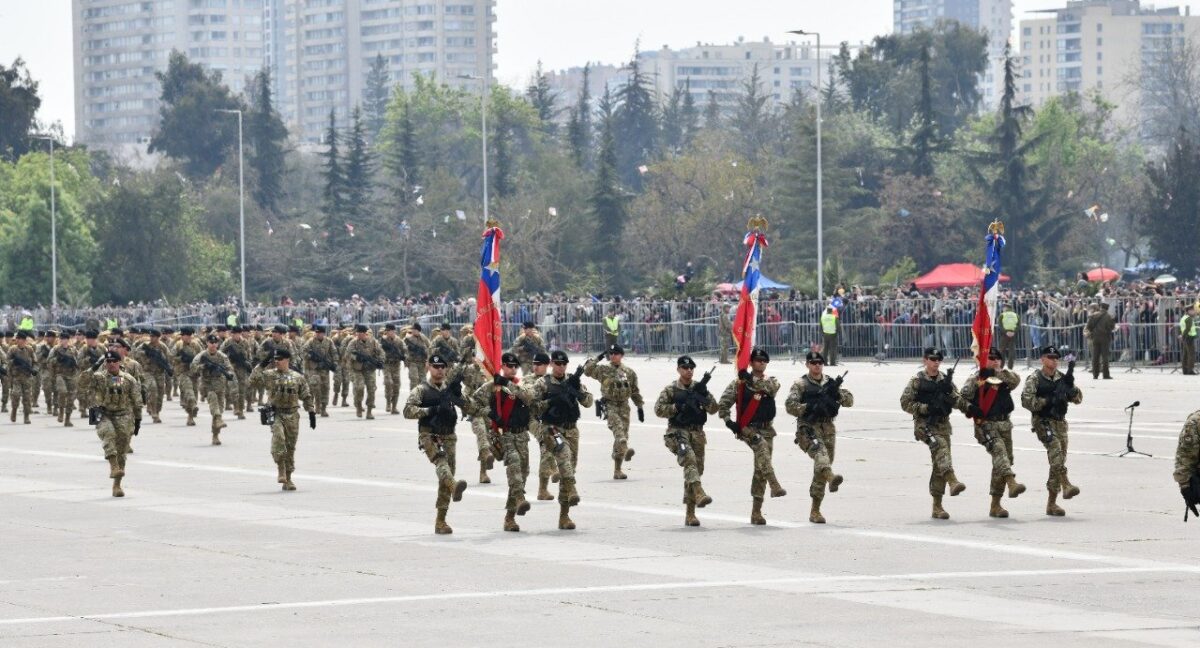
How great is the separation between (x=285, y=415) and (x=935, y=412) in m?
8.02

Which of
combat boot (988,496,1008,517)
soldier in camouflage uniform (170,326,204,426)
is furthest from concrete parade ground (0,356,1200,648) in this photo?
soldier in camouflage uniform (170,326,204,426)

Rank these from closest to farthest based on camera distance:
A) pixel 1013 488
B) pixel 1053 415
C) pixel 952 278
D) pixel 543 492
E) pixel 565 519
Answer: pixel 565 519
pixel 1013 488
pixel 1053 415
pixel 543 492
pixel 952 278

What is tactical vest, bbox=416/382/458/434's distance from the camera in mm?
A: 19219

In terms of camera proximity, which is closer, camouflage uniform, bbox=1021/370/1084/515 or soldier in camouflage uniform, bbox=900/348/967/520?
soldier in camouflage uniform, bbox=900/348/967/520

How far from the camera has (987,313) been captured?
75.8ft

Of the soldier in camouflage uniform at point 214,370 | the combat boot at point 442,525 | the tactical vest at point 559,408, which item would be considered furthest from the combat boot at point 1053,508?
the soldier in camouflage uniform at point 214,370

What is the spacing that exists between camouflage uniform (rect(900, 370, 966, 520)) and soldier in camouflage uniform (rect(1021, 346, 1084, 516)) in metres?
0.73

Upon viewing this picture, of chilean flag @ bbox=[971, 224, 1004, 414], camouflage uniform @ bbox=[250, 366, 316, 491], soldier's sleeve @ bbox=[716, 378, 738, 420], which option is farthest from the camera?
camouflage uniform @ bbox=[250, 366, 316, 491]

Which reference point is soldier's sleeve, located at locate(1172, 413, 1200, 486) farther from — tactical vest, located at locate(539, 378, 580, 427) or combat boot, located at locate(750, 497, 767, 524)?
tactical vest, located at locate(539, 378, 580, 427)

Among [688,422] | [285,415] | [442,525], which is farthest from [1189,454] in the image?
[285,415]

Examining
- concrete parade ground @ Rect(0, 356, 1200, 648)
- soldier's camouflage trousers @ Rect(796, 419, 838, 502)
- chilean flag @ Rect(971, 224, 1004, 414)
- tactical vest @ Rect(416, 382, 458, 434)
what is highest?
chilean flag @ Rect(971, 224, 1004, 414)

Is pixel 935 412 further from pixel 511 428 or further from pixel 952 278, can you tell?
pixel 952 278

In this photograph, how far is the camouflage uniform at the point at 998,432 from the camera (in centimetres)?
1962

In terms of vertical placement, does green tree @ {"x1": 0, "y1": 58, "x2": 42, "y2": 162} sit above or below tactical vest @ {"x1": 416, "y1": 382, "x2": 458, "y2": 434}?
above
